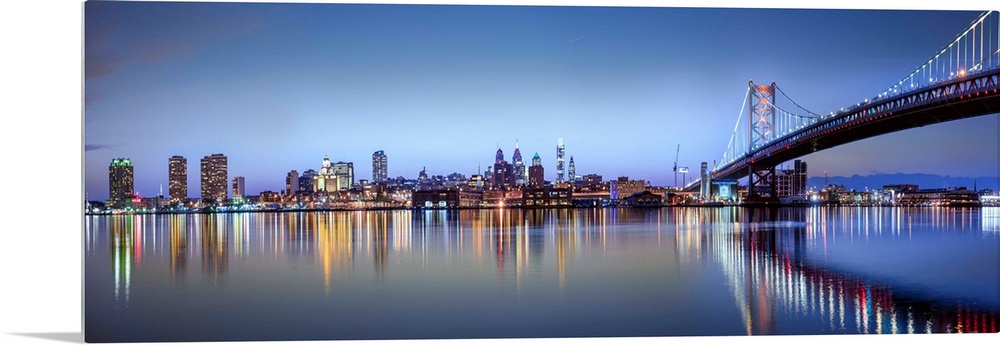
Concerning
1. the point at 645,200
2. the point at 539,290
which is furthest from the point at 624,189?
the point at 539,290

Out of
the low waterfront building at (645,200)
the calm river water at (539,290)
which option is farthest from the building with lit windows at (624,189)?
the calm river water at (539,290)

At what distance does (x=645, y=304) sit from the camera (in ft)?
28.7

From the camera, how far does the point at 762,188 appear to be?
127 feet

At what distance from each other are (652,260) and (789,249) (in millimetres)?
3027

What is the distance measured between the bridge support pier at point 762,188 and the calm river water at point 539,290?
19.4 metres

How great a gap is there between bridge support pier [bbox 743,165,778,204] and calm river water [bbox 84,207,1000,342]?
19.4 m

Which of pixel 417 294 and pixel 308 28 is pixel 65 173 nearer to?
pixel 417 294

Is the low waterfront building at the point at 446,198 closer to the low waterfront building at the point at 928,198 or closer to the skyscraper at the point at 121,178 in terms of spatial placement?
the low waterfront building at the point at 928,198

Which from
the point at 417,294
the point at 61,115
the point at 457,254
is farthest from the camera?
the point at 457,254

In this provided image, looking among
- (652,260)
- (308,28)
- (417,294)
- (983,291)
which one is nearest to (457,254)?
(652,260)

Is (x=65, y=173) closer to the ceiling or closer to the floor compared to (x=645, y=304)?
closer to the ceiling

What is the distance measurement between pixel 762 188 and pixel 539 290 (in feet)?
102

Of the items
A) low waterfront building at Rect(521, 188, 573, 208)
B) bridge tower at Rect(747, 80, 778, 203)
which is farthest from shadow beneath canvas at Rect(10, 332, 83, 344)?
low waterfront building at Rect(521, 188, 573, 208)

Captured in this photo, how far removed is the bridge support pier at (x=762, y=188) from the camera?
118 ft
